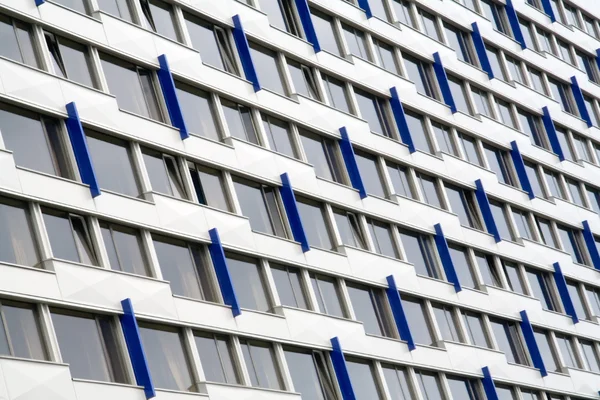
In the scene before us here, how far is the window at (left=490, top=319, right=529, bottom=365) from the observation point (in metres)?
61.7

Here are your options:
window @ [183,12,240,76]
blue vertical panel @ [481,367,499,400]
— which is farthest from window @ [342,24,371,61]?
blue vertical panel @ [481,367,499,400]

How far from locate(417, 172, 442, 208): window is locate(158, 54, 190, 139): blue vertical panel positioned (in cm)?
1657

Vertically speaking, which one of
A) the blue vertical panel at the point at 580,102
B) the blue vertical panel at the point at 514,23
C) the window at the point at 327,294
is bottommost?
the window at the point at 327,294

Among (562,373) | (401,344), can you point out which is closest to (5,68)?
(401,344)

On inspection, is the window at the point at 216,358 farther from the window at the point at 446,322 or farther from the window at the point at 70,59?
the window at the point at 446,322

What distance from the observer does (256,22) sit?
54125 mm

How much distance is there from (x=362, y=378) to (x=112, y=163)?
13525 mm

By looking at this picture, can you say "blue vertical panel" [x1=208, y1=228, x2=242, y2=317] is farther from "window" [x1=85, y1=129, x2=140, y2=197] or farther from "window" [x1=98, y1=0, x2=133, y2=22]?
"window" [x1=98, y1=0, x2=133, y2=22]

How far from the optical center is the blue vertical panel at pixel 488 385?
5794 cm

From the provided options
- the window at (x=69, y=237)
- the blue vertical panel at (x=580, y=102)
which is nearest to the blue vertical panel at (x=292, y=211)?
the window at (x=69, y=237)

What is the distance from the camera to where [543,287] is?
6769cm

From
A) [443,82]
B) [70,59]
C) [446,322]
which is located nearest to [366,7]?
[443,82]

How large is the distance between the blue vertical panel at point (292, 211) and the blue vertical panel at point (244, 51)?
4082 millimetres

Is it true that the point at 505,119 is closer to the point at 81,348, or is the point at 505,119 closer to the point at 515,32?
the point at 515,32
